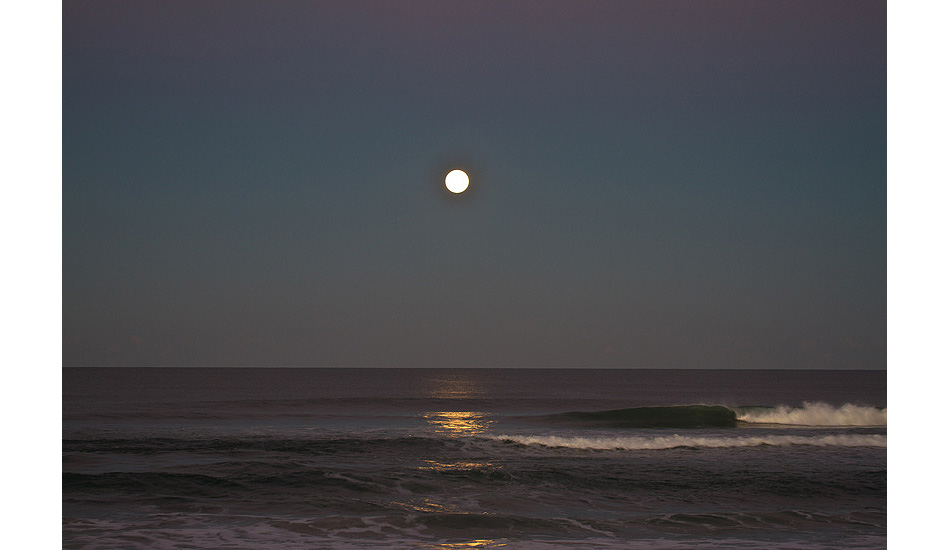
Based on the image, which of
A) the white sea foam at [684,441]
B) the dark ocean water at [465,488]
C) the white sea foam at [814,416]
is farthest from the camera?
the white sea foam at [814,416]

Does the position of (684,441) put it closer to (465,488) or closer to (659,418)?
(465,488)

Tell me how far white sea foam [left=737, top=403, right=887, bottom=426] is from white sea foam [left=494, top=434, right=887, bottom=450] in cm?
883

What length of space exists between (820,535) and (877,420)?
83.2 ft

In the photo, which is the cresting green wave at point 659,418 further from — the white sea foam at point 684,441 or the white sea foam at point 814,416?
the white sea foam at point 684,441

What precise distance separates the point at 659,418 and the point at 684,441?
10.9 meters

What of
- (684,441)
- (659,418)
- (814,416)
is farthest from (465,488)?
(814,416)

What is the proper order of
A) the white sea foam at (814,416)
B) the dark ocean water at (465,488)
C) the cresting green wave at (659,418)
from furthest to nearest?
the white sea foam at (814,416), the cresting green wave at (659,418), the dark ocean water at (465,488)

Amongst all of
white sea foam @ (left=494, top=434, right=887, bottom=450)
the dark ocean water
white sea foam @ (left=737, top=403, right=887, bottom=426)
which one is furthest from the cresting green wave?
white sea foam @ (left=494, top=434, right=887, bottom=450)

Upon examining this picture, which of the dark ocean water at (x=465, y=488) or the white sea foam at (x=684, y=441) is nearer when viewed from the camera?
the dark ocean water at (x=465, y=488)

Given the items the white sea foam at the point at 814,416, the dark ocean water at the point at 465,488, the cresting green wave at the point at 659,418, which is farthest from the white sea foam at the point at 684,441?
the white sea foam at the point at 814,416

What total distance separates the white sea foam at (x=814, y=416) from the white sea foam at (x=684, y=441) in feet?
29.0

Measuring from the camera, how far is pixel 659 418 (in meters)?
30.9

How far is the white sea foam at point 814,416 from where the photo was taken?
100 feet

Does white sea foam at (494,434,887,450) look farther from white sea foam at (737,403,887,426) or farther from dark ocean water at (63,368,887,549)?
white sea foam at (737,403,887,426)
